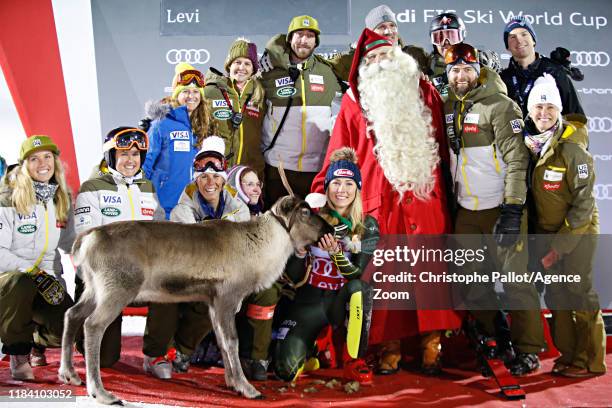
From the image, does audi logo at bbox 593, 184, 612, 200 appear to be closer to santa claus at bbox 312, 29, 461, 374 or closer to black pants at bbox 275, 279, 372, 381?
santa claus at bbox 312, 29, 461, 374

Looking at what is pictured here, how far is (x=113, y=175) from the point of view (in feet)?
13.6

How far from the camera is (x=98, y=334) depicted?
333 cm

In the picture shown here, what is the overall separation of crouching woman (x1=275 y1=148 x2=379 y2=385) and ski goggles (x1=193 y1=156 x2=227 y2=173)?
71 centimetres

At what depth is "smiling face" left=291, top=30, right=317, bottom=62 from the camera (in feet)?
16.7

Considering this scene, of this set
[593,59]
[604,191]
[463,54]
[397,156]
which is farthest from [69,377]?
[593,59]

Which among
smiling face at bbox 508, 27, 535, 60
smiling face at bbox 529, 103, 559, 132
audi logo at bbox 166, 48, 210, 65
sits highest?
audi logo at bbox 166, 48, 210, 65

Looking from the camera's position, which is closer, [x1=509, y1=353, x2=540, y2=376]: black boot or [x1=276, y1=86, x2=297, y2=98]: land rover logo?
[x1=509, y1=353, x2=540, y2=376]: black boot

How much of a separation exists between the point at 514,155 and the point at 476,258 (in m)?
0.74

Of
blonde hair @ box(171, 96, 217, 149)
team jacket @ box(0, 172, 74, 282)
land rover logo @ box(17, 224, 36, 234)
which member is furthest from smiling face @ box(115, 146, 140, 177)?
blonde hair @ box(171, 96, 217, 149)

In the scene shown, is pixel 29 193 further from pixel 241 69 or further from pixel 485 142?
pixel 485 142

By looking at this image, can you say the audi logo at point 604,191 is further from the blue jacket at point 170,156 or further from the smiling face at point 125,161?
the smiling face at point 125,161

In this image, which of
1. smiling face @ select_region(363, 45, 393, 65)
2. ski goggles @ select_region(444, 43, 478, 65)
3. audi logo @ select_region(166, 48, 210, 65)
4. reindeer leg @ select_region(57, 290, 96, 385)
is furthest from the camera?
audi logo @ select_region(166, 48, 210, 65)

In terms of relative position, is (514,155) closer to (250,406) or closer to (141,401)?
(250,406)

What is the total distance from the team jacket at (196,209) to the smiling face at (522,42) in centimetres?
260
